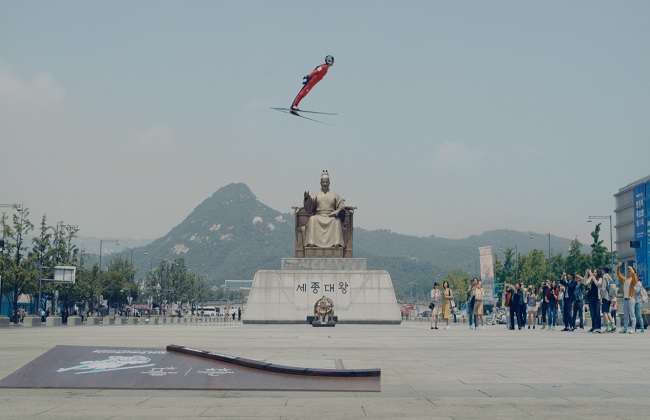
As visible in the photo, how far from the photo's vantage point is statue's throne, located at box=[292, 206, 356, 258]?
40531mm

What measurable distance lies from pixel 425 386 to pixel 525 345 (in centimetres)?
910

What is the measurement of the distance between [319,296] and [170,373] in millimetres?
29587

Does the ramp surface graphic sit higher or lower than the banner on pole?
lower

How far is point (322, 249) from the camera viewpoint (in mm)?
40531

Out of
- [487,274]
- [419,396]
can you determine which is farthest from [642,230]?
[419,396]

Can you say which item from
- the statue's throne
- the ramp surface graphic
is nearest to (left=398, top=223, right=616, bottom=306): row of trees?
the statue's throne

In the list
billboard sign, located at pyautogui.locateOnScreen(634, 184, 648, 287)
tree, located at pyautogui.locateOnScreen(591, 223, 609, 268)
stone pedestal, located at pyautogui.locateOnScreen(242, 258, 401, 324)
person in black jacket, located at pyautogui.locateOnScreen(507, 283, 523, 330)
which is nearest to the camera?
person in black jacket, located at pyautogui.locateOnScreen(507, 283, 523, 330)

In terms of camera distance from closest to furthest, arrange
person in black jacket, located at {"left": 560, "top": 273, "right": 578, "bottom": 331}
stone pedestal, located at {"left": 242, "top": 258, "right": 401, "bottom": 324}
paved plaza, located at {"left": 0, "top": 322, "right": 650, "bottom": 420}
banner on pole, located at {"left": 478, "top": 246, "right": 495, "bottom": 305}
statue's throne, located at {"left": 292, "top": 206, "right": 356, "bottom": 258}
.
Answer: paved plaza, located at {"left": 0, "top": 322, "right": 650, "bottom": 420}, person in black jacket, located at {"left": 560, "top": 273, "right": 578, "bottom": 331}, stone pedestal, located at {"left": 242, "top": 258, "right": 401, "bottom": 324}, statue's throne, located at {"left": 292, "top": 206, "right": 356, "bottom": 258}, banner on pole, located at {"left": 478, "top": 246, "right": 495, "bottom": 305}

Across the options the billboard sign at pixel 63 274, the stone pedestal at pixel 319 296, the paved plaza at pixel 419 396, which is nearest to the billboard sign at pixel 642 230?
the stone pedestal at pixel 319 296

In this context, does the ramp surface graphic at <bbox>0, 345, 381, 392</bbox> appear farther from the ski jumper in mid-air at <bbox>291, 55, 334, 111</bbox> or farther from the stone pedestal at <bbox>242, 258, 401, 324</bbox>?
the stone pedestal at <bbox>242, 258, 401, 324</bbox>

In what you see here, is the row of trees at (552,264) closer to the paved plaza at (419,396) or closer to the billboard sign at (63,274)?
the billboard sign at (63,274)

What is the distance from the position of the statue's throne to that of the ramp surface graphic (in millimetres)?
30328

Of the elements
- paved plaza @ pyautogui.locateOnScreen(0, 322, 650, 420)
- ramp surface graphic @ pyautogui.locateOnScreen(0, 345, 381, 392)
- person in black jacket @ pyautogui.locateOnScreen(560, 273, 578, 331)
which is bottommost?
paved plaza @ pyautogui.locateOnScreen(0, 322, 650, 420)

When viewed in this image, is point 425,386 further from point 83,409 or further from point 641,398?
point 83,409
